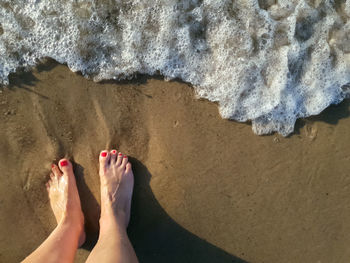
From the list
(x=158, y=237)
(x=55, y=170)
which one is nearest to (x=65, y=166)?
→ (x=55, y=170)

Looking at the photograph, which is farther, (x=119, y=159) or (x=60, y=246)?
(x=119, y=159)

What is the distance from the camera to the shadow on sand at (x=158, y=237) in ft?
6.96

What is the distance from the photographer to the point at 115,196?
2135 millimetres

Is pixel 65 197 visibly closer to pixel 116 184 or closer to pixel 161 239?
pixel 116 184

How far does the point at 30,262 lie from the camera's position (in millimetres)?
1875

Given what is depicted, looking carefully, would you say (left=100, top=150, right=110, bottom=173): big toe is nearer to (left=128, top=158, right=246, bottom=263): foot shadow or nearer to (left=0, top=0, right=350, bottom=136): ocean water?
(left=128, top=158, right=246, bottom=263): foot shadow

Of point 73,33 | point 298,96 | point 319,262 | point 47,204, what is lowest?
point 319,262

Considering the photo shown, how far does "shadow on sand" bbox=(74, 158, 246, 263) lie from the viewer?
Result: 212 cm

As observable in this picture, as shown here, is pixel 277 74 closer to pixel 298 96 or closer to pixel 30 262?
pixel 298 96

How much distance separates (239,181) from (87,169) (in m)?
1.07

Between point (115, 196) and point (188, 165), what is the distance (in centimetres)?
56

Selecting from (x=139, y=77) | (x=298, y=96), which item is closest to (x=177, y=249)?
(x=139, y=77)

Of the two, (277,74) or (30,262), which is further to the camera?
(277,74)

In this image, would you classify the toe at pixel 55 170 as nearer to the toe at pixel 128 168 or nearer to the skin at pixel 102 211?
the skin at pixel 102 211
